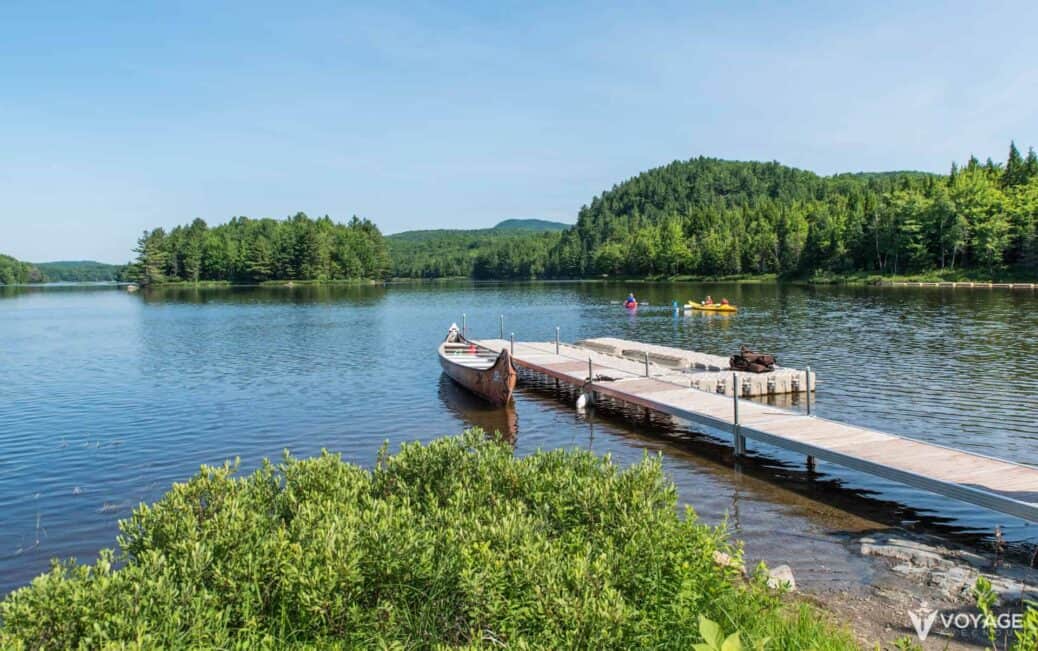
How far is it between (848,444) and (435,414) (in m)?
15.5

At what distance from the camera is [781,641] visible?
7.61 metres

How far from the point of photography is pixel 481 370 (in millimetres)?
28484

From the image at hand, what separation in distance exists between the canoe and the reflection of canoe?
13.0 inches

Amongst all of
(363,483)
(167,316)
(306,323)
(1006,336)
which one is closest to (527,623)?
(363,483)

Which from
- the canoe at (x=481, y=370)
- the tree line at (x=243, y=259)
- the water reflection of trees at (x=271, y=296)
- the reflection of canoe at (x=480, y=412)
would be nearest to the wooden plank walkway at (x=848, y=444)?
the canoe at (x=481, y=370)

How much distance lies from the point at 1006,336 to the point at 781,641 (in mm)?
42517

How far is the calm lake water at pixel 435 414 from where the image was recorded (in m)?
14.6

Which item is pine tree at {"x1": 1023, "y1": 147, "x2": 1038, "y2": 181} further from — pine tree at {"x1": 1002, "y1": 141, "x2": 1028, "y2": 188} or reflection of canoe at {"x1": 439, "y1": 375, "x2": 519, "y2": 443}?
reflection of canoe at {"x1": 439, "y1": 375, "x2": 519, "y2": 443}

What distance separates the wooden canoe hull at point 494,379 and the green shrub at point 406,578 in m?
17.9

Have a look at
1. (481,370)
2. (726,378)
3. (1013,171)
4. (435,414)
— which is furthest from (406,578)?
(1013,171)

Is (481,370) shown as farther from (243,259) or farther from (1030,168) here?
(243,259)

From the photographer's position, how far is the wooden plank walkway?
1240 cm

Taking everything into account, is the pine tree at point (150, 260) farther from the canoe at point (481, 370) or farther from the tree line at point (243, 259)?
the canoe at point (481, 370)

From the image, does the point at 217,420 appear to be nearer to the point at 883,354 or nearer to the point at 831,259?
the point at 883,354
